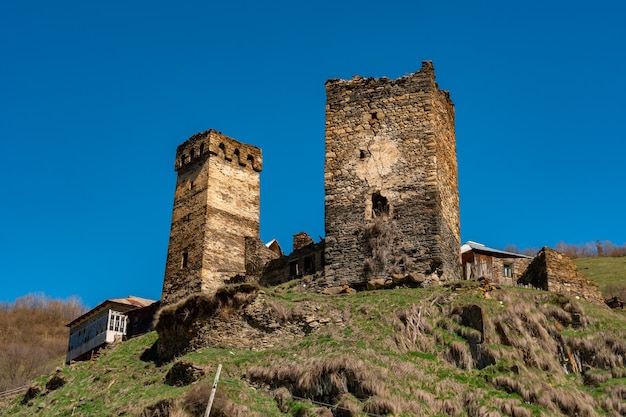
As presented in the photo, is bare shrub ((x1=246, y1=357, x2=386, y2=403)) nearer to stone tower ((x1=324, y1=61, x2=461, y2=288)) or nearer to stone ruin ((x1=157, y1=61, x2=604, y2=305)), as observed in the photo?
stone ruin ((x1=157, y1=61, x2=604, y2=305))

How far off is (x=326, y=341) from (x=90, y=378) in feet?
28.7

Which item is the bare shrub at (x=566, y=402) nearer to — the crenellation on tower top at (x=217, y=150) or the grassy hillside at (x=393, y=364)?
the grassy hillside at (x=393, y=364)

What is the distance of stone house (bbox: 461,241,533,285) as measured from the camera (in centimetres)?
3175

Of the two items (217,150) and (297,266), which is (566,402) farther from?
(217,150)

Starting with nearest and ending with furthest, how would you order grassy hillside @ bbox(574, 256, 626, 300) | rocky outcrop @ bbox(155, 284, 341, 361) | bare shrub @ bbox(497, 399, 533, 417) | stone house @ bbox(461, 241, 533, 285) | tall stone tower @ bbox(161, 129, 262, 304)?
bare shrub @ bbox(497, 399, 533, 417) → rocky outcrop @ bbox(155, 284, 341, 361) → stone house @ bbox(461, 241, 533, 285) → tall stone tower @ bbox(161, 129, 262, 304) → grassy hillside @ bbox(574, 256, 626, 300)

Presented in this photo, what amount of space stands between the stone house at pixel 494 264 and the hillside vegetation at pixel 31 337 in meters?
27.8

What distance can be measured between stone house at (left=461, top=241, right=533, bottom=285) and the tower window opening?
13.3 ft

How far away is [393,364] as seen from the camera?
→ 2202cm

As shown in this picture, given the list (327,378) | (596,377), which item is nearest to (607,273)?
(596,377)

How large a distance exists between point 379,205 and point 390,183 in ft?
3.00

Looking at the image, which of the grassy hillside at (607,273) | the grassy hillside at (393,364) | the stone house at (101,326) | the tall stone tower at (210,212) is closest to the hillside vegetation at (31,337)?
the stone house at (101,326)

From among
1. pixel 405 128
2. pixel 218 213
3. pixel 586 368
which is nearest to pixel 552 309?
pixel 586 368

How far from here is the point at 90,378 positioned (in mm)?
27297

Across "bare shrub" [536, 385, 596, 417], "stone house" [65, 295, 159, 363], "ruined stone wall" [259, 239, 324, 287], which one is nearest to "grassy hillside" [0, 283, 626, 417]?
"bare shrub" [536, 385, 596, 417]
